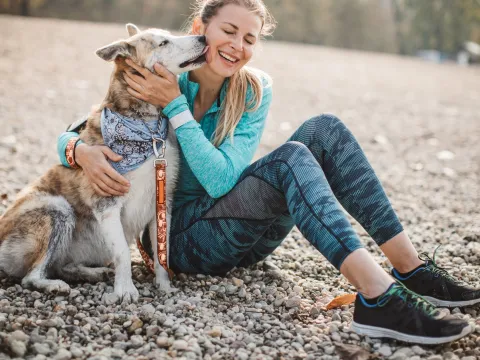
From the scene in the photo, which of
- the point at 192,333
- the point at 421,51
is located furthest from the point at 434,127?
the point at 421,51

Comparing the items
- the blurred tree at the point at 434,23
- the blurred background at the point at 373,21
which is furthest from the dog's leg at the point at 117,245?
the blurred tree at the point at 434,23

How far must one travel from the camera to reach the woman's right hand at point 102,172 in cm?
289

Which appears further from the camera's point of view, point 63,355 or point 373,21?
point 373,21

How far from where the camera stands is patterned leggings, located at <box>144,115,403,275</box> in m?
2.57

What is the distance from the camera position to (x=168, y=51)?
3.06 m

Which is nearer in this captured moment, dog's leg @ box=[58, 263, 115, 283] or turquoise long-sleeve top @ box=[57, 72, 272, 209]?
turquoise long-sleeve top @ box=[57, 72, 272, 209]

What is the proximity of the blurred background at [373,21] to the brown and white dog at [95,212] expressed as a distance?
766 inches

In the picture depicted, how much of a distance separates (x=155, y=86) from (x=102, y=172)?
519 mm

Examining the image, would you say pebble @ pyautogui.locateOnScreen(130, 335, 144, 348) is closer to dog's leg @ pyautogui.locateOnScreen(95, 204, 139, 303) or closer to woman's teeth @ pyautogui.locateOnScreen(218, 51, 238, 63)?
dog's leg @ pyautogui.locateOnScreen(95, 204, 139, 303)

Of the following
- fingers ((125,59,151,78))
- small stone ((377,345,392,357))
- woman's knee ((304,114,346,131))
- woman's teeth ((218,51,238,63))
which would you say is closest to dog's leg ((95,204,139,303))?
fingers ((125,59,151,78))

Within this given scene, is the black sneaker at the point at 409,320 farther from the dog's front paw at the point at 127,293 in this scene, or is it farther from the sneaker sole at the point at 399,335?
the dog's front paw at the point at 127,293

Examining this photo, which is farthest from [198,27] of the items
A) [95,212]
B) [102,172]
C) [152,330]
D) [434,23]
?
[434,23]

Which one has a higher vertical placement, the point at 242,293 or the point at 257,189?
the point at 257,189

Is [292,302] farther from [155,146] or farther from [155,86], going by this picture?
[155,86]
